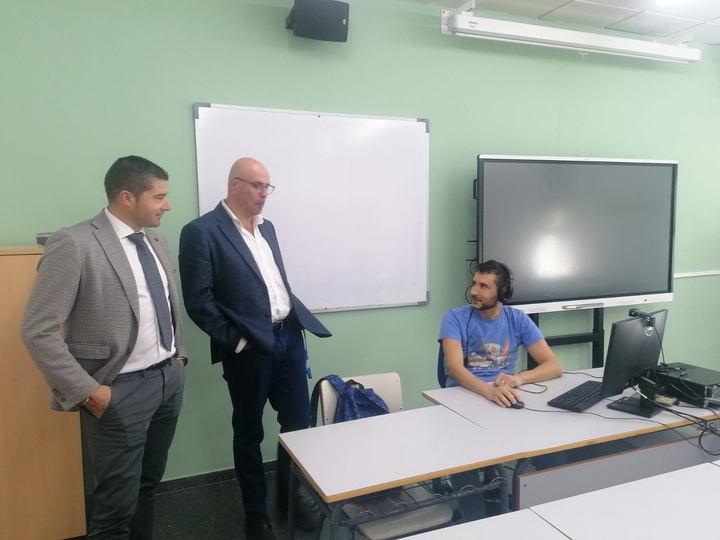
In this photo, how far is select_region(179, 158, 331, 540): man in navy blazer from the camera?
2227 millimetres

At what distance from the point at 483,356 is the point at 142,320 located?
1564 mm

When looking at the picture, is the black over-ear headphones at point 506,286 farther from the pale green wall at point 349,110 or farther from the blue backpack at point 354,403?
the pale green wall at point 349,110

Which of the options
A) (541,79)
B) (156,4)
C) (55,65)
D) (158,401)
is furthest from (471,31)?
(158,401)

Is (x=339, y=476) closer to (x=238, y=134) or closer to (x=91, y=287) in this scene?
(x=91, y=287)

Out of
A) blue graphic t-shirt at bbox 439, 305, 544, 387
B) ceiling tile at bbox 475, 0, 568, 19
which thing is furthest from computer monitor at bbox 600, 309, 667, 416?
ceiling tile at bbox 475, 0, 568, 19

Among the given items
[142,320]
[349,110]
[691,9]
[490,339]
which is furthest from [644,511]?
[691,9]

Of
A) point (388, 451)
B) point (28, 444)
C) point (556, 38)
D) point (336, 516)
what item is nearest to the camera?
point (336, 516)

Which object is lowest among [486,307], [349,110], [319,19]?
[486,307]

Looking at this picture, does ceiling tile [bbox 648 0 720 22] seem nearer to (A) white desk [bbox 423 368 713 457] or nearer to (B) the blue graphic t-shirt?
(B) the blue graphic t-shirt

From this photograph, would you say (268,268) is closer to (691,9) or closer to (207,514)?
(207,514)

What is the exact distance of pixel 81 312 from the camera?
1724 mm

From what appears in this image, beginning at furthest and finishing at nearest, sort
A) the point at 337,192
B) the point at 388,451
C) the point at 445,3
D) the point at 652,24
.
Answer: the point at 652,24
the point at 445,3
the point at 337,192
the point at 388,451

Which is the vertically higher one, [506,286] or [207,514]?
[506,286]

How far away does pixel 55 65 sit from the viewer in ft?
8.23
